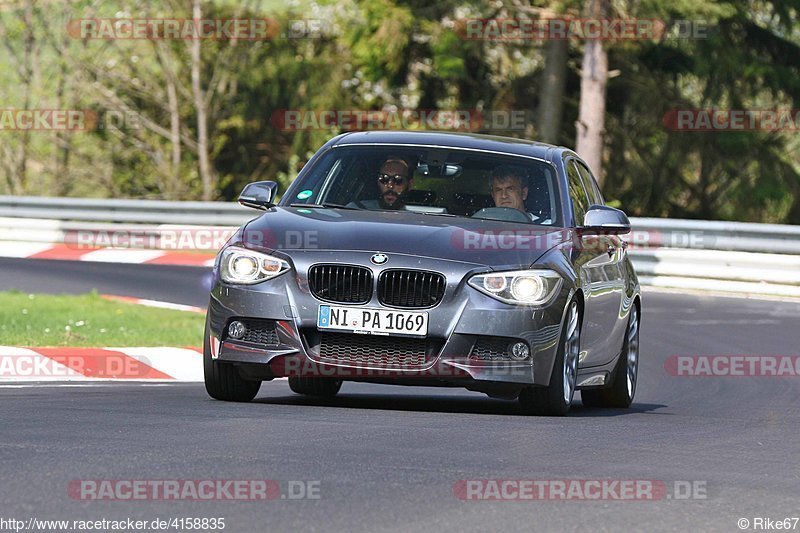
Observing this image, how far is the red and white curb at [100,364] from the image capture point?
37.0ft

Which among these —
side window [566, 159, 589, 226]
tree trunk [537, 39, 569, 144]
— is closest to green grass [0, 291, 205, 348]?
side window [566, 159, 589, 226]

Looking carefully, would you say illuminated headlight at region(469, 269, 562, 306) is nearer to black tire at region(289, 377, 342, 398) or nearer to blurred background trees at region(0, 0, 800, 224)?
Answer: black tire at region(289, 377, 342, 398)

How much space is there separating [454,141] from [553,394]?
76.3 inches

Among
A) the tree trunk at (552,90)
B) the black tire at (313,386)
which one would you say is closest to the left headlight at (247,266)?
the black tire at (313,386)

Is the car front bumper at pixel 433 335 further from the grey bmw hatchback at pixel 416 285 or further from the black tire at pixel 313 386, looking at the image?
the black tire at pixel 313 386

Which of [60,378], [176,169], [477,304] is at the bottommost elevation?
[176,169]

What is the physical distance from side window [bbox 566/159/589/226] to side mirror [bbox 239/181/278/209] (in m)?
1.82

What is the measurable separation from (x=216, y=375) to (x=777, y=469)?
3267 millimetres

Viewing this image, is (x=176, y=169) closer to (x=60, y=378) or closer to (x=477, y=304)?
(x=60, y=378)

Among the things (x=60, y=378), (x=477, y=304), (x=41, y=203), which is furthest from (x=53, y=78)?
(x=477, y=304)

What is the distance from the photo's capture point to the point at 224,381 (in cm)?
926

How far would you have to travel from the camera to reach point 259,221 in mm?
9352

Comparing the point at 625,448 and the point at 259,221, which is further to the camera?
the point at 259,221

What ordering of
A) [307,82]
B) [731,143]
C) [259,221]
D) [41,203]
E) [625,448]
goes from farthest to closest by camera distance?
1. [307,82]
2. [731,143]
3. [41,203]
4. [259,221]
5. [625,448]
